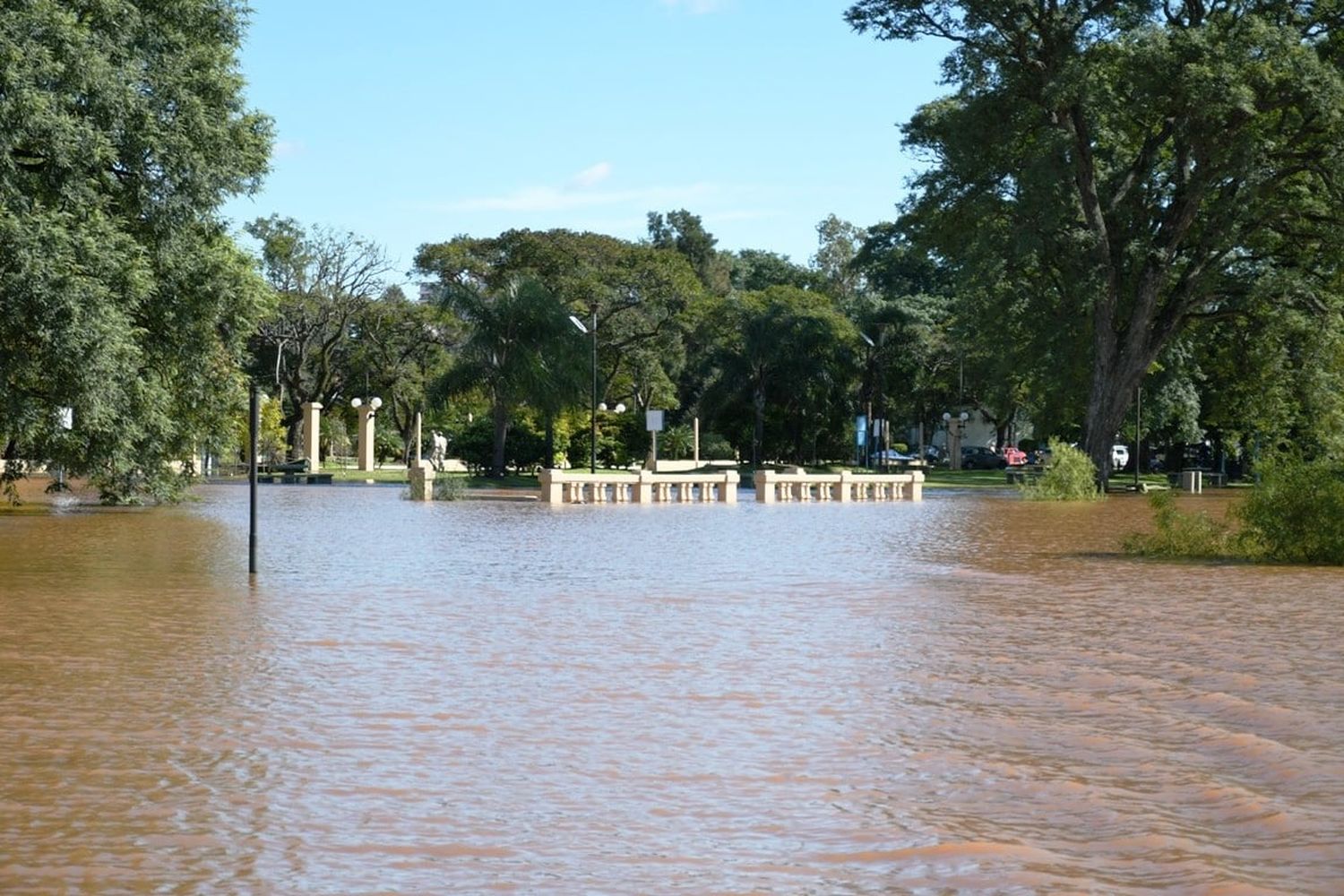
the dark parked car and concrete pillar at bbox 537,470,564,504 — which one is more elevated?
the dark parked car

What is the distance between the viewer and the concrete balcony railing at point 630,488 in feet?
144

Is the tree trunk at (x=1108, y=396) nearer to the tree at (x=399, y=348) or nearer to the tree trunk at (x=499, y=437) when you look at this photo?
the tree trunk at (x=499, y=437)

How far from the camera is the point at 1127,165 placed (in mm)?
54719

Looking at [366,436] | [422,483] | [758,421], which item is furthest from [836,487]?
[758,421]

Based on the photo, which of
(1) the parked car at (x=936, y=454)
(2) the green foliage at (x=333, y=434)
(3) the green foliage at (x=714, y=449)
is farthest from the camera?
(1) the parked car at (x=936, y=454)

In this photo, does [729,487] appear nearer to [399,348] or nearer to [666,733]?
[666,733]

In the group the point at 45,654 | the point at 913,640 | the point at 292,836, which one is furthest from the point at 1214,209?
the point at 292,836

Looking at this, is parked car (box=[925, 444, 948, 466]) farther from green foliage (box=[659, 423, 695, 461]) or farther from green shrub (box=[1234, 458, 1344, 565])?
green shrub (box=[1234, 458, 1344, 565])

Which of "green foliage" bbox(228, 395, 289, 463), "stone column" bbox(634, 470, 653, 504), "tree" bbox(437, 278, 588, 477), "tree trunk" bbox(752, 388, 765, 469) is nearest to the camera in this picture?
"stone column" bbox(634, 470, 653, 504)

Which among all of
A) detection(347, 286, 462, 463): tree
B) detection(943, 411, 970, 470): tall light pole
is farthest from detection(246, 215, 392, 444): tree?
detection(943, 411, 970, 470): tall light pole

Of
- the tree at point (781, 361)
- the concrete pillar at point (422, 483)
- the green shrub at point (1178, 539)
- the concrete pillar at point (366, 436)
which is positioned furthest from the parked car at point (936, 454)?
the green shrub at point (1178, 539)

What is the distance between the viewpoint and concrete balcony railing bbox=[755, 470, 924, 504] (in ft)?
157

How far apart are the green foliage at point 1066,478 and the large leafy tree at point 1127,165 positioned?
16.7 feet

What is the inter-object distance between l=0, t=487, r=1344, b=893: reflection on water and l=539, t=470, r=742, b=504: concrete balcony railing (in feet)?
79.5
